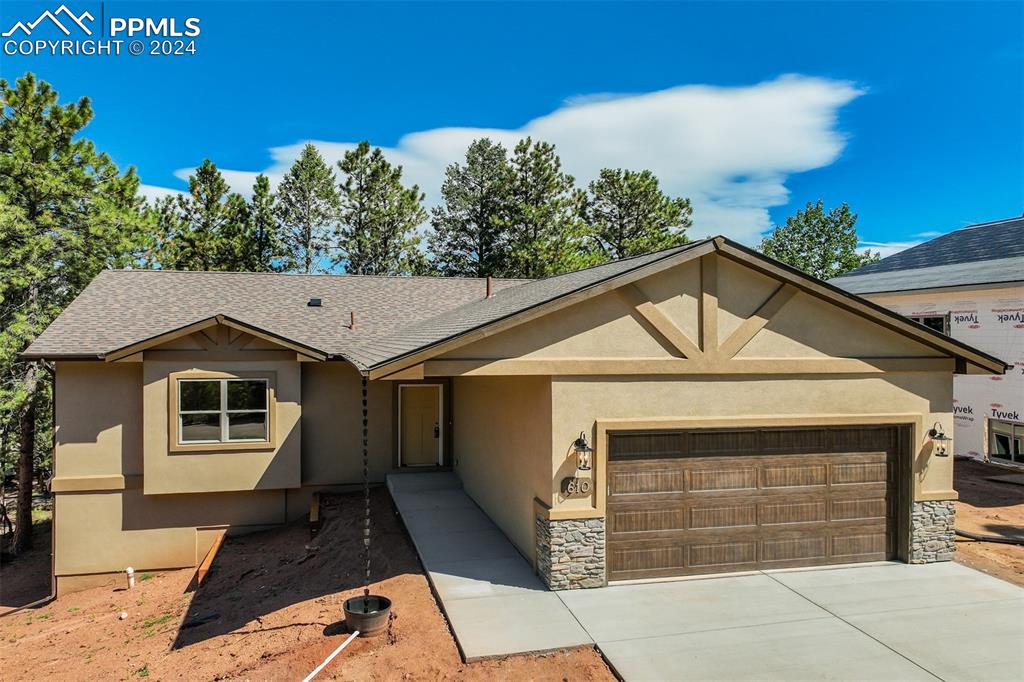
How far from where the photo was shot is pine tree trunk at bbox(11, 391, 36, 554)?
17000 millimetres

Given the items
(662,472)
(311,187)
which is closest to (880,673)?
(662,472)

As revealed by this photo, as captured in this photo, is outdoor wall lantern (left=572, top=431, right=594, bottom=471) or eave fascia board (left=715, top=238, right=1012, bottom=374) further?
eave fascia board (left=715, top=238, right=1012, bottom=374)

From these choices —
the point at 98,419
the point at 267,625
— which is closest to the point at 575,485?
the point at 267,625

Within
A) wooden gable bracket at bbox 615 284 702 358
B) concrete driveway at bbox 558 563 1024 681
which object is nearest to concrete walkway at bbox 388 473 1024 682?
concrete driveway at bbox 558 563 1024 681

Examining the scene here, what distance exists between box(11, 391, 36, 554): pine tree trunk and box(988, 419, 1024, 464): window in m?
27.1

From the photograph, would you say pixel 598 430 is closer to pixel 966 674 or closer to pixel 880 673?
pixel 880 673

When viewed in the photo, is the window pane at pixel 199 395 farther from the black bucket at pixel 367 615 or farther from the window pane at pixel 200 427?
the black bucket at pixel 367 615

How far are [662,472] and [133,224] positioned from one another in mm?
20015

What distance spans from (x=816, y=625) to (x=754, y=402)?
117 inches

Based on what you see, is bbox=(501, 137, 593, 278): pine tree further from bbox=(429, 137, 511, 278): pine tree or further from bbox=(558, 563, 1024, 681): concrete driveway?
bbox=(558, 563, 1024, 681): concrete driveway

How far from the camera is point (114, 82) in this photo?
2081cm

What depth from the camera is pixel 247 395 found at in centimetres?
1295

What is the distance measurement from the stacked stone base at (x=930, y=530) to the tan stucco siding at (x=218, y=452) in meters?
11.2

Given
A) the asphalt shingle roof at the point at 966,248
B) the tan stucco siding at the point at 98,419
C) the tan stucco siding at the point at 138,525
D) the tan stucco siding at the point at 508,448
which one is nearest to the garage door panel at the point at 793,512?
the tan stucco siding at the point at 508,448
